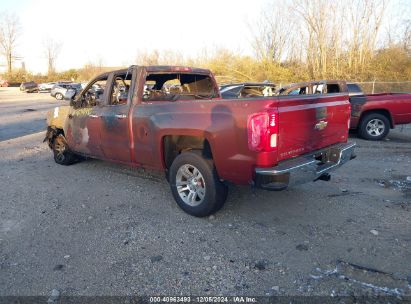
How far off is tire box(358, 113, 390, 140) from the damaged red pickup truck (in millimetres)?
5264

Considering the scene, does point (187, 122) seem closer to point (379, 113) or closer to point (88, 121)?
point (88, 121)

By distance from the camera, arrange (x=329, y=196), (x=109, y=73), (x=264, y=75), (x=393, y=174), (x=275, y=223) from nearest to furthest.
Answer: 1. (x=275, y=223)
2. (x=329, y=196)
3. (x=109, y=73)
4. (x=393, y=174)
5. (x=264, y=75)

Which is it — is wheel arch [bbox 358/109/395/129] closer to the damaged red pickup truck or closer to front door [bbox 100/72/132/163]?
the damaged red pickup truck

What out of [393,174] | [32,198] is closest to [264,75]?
[393,174]

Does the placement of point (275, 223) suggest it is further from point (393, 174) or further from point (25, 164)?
point (25, 164)

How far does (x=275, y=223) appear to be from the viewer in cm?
405

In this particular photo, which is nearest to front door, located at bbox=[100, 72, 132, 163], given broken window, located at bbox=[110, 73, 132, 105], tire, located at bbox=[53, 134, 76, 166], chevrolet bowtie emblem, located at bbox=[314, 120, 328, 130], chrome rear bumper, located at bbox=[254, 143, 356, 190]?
broken window, located at bbox=[110, 73, 132, 105]

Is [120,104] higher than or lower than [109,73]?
lower

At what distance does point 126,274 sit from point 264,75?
2986 centimetres

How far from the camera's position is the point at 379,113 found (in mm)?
9250

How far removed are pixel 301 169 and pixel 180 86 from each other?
2.97 metres

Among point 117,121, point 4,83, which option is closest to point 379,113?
point 117,121

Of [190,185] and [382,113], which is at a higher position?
[382,113]

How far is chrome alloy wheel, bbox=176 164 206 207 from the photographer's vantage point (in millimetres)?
4184
